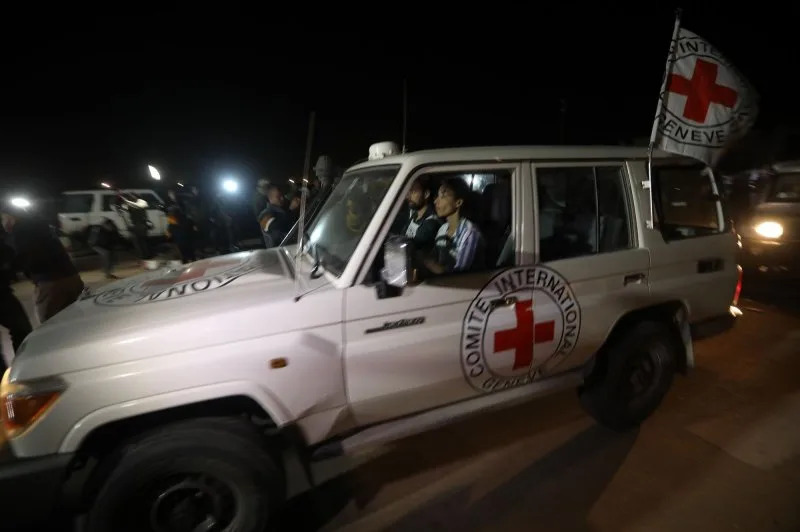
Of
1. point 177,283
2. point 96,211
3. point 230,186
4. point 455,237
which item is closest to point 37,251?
point 177,283

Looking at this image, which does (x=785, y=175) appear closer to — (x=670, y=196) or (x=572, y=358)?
(x=670, y=196)

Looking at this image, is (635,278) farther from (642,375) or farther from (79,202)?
(79,202)

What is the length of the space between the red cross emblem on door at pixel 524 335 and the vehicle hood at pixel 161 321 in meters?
1.20

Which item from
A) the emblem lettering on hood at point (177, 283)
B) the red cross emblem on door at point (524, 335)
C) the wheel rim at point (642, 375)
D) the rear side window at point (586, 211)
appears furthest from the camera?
the wheel rim at point (642, 375)

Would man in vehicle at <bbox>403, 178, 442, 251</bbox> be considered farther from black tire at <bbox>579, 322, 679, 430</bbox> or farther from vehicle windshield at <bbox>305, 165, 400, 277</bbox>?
black tire at <bbox>579, 322, 679, 430</bbox>

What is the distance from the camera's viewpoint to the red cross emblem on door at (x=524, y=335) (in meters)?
2.67

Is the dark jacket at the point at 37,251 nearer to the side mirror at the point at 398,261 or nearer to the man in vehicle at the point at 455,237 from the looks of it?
the man in vehicle at the point at 455,237

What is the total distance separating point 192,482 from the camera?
2170 millimetres

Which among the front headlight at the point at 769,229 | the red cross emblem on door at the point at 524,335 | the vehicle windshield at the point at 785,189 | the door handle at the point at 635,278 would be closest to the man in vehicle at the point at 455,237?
the red cross emblem on door at the point at 524,335

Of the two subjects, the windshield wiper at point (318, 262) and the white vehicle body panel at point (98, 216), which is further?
the white vehicle body panel at point (98, 216)

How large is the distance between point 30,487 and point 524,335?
2.51 m

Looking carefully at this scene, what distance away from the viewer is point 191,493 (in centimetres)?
225

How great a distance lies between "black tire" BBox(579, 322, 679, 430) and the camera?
3223mm

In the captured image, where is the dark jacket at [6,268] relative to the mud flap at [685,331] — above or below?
above
